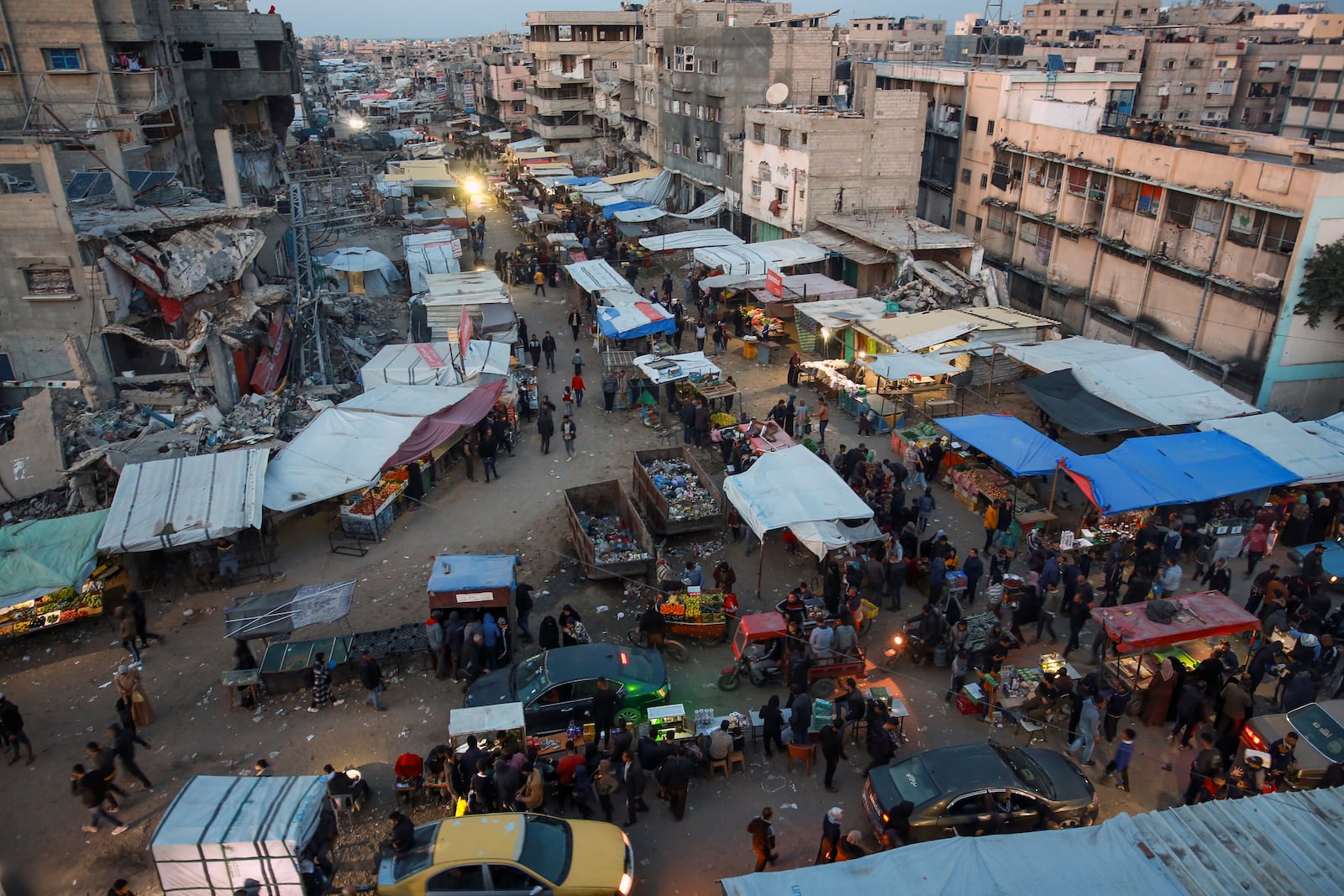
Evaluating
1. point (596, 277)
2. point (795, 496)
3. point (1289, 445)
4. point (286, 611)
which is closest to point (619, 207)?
point (596, 277)

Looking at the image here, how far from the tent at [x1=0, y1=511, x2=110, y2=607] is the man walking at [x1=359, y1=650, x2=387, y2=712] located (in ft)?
15.4

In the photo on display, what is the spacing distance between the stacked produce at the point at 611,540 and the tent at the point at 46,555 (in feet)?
24.6

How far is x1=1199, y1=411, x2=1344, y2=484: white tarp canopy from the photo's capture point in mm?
14523

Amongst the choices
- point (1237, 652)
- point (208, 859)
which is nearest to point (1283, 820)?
point (1237, 652)

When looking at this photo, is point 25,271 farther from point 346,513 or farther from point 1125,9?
point 1125,9

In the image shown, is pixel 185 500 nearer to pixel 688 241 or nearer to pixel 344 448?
pixel 344 448

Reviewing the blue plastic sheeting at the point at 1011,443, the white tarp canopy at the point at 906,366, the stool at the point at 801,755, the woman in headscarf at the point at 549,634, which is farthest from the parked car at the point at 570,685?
the white tarp canopy at the point at 906,366

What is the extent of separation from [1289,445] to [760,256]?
1503 centimetres

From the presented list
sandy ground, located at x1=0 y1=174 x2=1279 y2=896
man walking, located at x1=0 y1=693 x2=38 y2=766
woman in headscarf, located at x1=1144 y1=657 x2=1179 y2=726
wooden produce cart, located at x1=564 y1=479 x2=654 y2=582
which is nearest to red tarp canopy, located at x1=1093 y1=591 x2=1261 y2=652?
woman in headscarf, located at x1=1144 y1=657 x2=1179 y2=726

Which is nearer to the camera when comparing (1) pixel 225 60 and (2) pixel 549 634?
(2) pixel 549 634

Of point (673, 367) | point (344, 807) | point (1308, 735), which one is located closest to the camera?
point (1308, 735)

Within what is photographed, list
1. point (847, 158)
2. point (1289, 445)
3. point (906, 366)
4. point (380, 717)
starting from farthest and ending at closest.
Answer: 1. point (847, 158)
2. point (906, 366)
3. point (1289, 445)
4. point (380, 717)

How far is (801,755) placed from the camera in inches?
410

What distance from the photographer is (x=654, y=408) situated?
20594 mm
